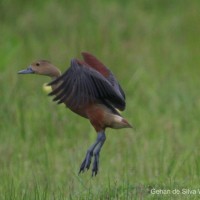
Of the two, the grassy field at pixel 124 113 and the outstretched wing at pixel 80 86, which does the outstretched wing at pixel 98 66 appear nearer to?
the outstretched wing at pixel 80 86

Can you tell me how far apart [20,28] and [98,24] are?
85 cm

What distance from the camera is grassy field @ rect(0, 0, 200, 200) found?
6.50 meters

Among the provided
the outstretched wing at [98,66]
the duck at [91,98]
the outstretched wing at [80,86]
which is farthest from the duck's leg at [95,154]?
the outstretched wing at [98,66]

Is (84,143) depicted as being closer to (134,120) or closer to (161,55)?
(134,120)

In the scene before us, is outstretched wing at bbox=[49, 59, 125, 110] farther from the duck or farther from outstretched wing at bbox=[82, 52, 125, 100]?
outstretched wing at bbox=[82, 52, 125, 100]

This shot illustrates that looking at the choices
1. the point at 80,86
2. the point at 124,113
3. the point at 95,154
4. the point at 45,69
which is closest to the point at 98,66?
the point at 45,69

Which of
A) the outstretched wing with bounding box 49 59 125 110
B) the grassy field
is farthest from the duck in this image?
the grassy field

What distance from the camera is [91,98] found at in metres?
5.35

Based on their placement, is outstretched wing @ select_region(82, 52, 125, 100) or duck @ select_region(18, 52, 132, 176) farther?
outstretched wing @ select_region(82, 52, 125, 100)

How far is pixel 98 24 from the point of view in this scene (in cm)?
1110

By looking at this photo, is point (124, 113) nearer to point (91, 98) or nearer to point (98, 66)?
point (98, 66)

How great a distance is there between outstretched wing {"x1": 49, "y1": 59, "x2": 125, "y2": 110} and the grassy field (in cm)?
67

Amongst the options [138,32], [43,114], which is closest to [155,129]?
[43,114]

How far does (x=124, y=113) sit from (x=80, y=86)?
3484 millimetres
